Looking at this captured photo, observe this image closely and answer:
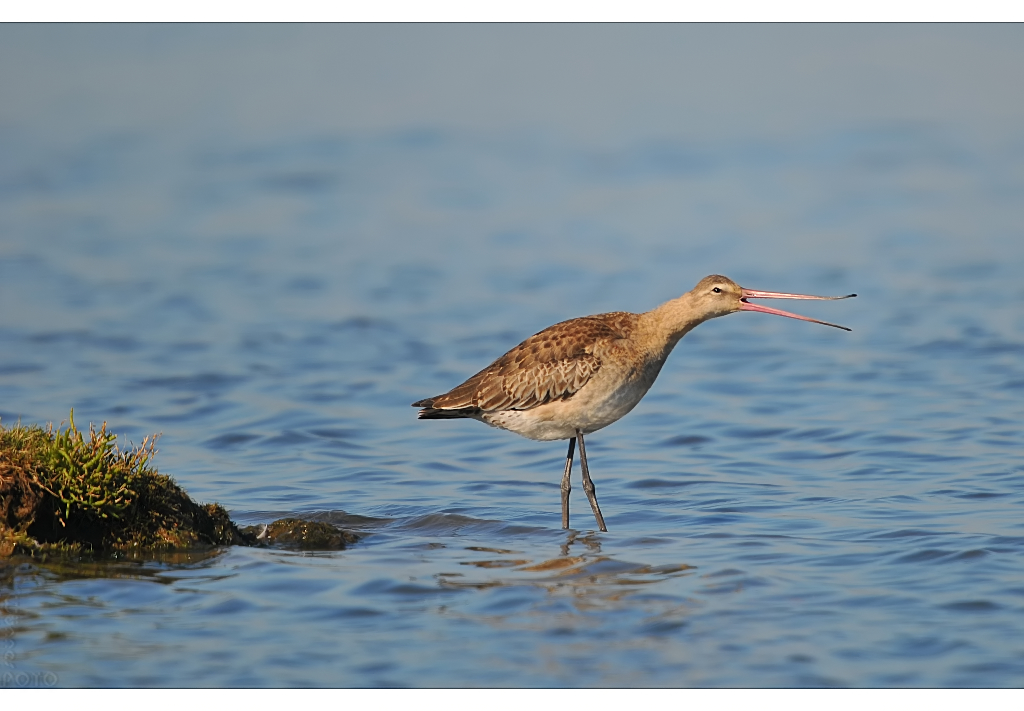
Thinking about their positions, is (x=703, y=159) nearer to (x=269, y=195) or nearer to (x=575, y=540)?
(x=269, y=195)

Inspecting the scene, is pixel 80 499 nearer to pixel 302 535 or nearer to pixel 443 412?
pixel 302 535

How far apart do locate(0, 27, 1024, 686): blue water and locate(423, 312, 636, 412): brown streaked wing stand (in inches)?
33.7

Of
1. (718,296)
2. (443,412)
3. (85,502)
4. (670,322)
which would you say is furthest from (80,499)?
(718,296)

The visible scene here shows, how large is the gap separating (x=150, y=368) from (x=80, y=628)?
829 centimetres

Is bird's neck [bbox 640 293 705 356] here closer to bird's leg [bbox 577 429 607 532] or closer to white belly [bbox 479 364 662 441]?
white belly [bbox 479 364 662 441]

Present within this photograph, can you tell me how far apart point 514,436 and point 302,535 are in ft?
14.8

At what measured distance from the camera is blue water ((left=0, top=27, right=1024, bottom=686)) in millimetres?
7453

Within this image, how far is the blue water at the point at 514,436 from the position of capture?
7.45 m

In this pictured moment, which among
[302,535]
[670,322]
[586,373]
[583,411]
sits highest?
[670,322]

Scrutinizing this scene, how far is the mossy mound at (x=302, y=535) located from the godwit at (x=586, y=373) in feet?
5.35

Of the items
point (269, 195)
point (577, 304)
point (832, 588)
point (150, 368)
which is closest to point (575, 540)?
point (832, 588)

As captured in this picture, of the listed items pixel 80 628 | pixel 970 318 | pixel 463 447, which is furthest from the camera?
pixel 970 318

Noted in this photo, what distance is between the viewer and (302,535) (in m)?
9.27

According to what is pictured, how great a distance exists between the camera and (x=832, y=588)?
8.34 meters
